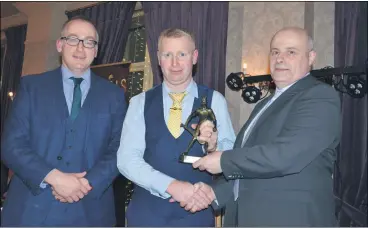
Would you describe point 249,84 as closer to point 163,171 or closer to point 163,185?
point 163,171

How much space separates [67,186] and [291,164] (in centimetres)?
123

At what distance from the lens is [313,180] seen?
1.95m

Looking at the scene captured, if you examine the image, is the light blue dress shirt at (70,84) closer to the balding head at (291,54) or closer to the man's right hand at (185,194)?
the man's right hand at (185,194)

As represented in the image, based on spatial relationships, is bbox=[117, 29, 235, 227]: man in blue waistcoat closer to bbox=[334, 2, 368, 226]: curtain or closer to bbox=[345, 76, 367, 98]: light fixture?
bbox=[345, 76, 367, 98]: light fixture

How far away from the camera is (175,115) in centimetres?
235

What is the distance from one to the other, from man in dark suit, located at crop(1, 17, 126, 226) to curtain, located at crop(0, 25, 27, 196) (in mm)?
8086

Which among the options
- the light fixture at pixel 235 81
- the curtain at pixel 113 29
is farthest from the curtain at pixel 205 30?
the curtain at pixel 113 29

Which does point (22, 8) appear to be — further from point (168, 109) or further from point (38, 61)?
point (168, 109)

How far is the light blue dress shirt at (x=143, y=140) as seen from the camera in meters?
2.16

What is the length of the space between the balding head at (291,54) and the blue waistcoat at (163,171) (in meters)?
0.48

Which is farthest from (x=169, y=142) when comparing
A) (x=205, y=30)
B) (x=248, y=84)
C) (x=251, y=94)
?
(x=205, y=30)

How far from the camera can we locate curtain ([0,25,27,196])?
977 centimetres

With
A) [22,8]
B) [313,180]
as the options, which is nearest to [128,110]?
[313,180]

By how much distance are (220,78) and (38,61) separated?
401 centimetres
